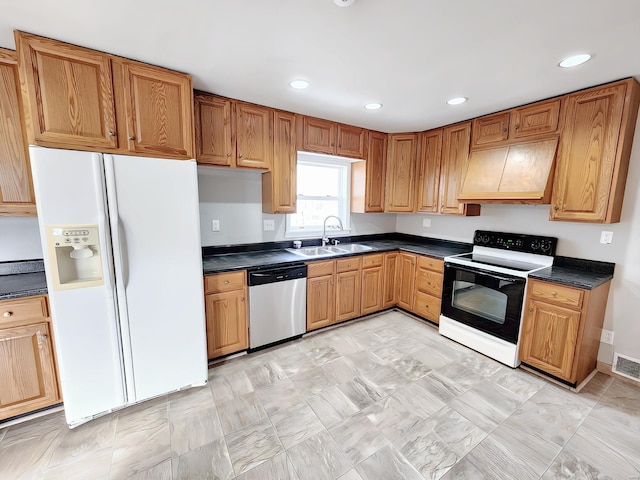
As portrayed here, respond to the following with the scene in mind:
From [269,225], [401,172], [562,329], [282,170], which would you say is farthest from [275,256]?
[562,329]

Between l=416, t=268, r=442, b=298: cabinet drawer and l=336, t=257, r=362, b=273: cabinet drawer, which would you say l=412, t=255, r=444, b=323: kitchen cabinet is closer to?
l=416, t=268, r=442, b=298: cabinet drawer

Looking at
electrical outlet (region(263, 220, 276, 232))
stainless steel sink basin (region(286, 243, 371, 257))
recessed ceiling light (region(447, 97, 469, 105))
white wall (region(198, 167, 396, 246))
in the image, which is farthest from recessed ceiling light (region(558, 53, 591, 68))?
electrical outlet (region(263, 220, 276, 232))

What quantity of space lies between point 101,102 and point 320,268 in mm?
2147

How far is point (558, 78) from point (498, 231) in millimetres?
1520

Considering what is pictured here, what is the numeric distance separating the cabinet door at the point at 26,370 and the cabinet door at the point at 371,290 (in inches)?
108

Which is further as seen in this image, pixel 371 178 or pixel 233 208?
pixel 371 178

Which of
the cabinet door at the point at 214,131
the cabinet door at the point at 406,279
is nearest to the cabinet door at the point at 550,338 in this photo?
the cabinet door at the point at 406,279

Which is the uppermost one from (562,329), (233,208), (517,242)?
(233,208)

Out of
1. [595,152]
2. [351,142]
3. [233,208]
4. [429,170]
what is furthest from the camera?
[429,170]

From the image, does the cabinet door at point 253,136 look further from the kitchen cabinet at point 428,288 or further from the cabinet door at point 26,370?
the kitchen cabinet at point 428,288

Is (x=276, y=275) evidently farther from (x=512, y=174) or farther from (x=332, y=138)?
(x=512, y=174)

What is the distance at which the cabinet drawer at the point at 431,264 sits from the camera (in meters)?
3.04

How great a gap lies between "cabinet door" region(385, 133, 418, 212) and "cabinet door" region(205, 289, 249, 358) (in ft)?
7.51

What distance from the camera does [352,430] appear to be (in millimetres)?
1777
